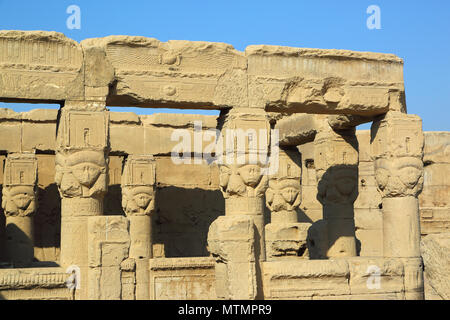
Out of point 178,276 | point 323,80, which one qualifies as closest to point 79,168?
point 178,276

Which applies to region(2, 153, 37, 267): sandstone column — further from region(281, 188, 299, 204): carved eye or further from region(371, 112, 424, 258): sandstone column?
region(371, 112, 424, 258): sandstone column

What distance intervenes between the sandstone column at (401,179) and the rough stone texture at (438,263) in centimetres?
218

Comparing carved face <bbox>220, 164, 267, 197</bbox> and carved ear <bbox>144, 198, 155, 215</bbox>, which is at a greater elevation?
carved face <bbox>220, 164, 267, 197</bbox>

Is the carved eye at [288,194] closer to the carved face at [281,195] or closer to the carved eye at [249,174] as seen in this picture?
the carved face at [281,195]

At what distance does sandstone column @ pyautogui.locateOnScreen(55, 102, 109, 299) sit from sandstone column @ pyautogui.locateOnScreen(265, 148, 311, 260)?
16.4ft

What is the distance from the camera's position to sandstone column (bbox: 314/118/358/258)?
12.5 meters

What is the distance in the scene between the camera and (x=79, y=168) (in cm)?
930

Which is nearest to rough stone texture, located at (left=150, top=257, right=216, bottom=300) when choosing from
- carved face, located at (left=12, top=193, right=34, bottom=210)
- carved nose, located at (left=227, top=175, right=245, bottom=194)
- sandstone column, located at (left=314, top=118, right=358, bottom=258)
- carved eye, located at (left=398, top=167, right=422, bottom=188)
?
sandstone column, located at (left=314, top=118, right=358, bottom=258)

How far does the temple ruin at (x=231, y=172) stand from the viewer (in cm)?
881

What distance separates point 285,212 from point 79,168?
5622 mm

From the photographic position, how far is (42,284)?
880cm
